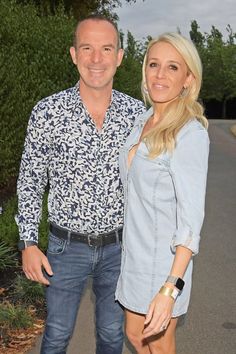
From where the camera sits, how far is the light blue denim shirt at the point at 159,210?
93.2 inches

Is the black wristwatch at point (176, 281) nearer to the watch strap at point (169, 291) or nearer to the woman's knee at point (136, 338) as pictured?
the watch strap at point (169, 291)

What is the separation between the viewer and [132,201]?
259cm

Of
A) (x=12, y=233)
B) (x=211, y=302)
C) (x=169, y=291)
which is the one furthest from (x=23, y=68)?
(x=169, y=291)

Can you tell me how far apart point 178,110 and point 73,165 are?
66 centimetres

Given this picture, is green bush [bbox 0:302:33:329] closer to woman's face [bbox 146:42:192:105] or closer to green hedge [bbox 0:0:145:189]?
woman's face [bbox 146:42:192:105]

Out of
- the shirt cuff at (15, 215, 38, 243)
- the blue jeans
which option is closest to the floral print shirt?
the shirt cuff at (15, 215, 38, 243)

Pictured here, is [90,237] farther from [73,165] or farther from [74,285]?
[73,165]

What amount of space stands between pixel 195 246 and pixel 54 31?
8996mm

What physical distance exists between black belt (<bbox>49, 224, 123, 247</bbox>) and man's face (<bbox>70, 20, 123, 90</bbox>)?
78 cm

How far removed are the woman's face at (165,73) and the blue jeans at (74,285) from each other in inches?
34.7

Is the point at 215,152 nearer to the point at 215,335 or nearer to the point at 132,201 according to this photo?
the point at 215,335

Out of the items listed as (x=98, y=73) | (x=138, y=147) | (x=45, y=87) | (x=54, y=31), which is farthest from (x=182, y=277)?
(x=54, y=31)

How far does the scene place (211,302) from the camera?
5402 millimetres

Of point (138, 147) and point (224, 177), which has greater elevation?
point (138, 147)
